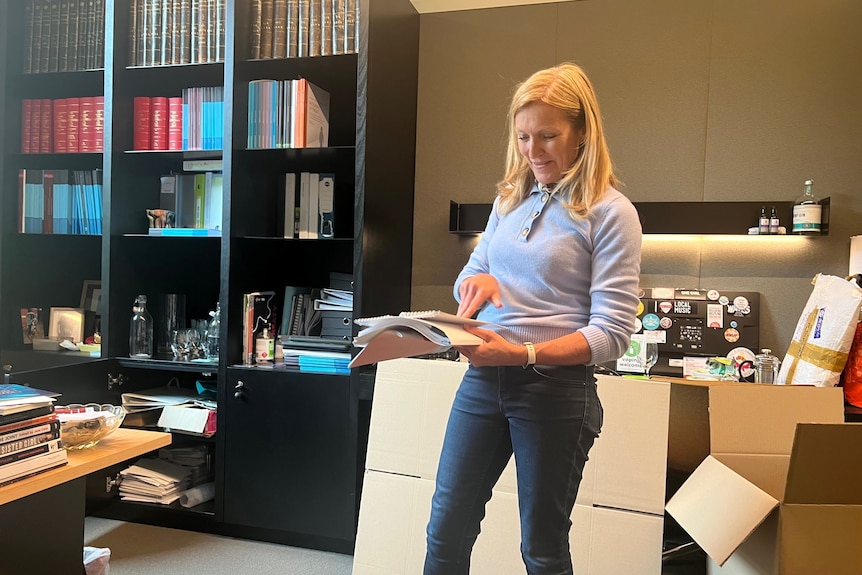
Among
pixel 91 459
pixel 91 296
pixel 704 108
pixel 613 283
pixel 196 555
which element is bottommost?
pixel 196 555

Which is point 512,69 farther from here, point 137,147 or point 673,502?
point 673,502

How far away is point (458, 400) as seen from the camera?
53.6 inches

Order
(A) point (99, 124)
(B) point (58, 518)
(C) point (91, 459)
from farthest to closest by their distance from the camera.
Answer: (A) point (99, 124) < (B) point (58, 518) < (C) point (91, 459)

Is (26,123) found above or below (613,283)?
above

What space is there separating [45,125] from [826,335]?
10.8ft

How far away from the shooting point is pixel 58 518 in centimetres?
167

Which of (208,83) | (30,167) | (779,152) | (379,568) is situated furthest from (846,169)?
(30,167)

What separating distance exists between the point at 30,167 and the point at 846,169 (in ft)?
11.6

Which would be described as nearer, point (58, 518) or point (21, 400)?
point (21, 400)

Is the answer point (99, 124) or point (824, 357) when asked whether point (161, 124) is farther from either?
point (824, 357)

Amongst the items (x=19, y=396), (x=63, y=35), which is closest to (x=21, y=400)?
(x=19, y=396)

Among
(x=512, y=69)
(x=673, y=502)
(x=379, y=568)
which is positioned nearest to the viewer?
(x=673, y=502)

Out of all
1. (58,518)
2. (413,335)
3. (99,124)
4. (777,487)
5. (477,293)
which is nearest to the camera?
(413,335)

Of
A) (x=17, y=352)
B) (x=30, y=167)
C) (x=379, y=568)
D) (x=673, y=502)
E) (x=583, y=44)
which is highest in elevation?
(x=583, y=44)
